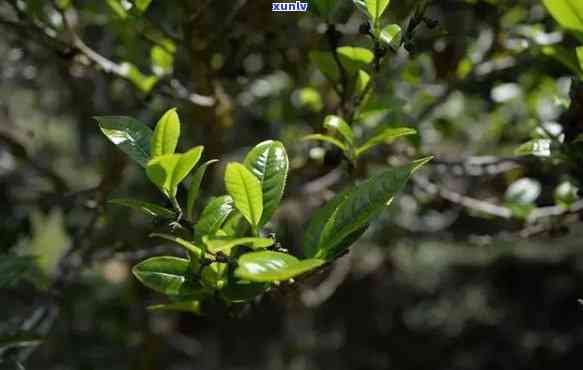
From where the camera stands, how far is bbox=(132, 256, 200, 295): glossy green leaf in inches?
41.3

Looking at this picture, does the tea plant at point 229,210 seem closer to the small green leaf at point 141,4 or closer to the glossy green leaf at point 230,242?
the glossy green leaf at point 230,242

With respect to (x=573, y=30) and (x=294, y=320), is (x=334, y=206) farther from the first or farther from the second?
(x=294, y=320)

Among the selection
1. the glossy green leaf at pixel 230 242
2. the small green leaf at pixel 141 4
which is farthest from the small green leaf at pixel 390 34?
the small green leaf at pixel 141 4

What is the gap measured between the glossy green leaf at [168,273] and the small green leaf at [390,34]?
0.47m

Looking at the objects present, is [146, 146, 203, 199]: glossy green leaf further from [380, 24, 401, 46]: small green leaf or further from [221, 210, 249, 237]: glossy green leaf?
[380, 24, 401, 46]: small green leaf

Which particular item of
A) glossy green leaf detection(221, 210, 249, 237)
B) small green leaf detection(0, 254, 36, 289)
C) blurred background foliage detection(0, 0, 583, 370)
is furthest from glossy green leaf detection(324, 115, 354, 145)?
small green leaf detection(0, 254, 36, 289)

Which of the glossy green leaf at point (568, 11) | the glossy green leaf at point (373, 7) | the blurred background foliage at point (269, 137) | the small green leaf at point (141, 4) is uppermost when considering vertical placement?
the small green leaf at point (141, 4)

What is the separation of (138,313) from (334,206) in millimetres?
2211

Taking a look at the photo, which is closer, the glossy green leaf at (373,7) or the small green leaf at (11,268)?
the glossy green leaf at (373,7)

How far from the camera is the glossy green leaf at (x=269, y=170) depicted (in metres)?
1.02

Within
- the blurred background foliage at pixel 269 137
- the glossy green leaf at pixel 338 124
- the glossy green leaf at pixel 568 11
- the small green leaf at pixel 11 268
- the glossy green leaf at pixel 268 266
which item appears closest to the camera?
the glossy green leaf at pixel 268 266

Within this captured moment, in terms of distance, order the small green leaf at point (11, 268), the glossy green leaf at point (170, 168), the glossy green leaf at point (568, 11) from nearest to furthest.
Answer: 1. the glossy green leaf at point (170, 168)
2. the glossy green leaf at point (568, 11)
3. the small green leaf at point (11, 268)

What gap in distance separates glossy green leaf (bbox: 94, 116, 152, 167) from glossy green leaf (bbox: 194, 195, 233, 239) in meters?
0.13

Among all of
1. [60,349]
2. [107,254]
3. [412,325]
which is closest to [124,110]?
[107,254]
